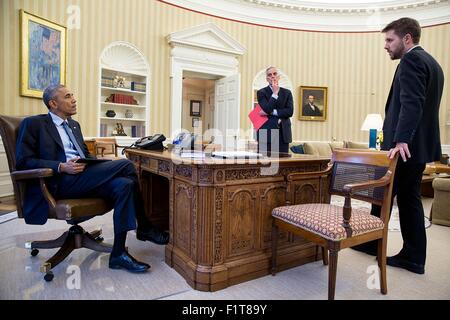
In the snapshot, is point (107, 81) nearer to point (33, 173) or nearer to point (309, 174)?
point (33, 173)

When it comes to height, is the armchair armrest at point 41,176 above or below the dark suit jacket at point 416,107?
below

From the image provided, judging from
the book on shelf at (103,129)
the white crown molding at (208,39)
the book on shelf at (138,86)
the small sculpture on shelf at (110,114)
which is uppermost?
the white crown molding at (208,39)

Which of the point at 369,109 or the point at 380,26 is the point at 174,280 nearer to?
the point at 369,109

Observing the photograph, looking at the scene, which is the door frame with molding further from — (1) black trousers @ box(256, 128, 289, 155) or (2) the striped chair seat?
(2) the striped chair seat

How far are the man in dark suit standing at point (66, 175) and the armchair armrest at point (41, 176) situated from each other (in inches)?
3.2

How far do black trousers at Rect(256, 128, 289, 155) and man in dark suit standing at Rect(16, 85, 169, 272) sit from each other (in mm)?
1494

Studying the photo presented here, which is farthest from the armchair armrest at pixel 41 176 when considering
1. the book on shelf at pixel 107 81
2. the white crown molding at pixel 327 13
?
the white crown molding at pixel 327 13

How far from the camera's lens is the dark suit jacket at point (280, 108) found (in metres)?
3.29

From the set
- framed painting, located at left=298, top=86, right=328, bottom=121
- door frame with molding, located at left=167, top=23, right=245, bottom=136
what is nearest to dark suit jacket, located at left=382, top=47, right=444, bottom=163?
door frame with molding, located at left=167, top=23, right=245, bottom=136

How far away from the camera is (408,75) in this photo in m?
2.16

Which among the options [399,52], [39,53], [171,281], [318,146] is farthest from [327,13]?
[171,281]

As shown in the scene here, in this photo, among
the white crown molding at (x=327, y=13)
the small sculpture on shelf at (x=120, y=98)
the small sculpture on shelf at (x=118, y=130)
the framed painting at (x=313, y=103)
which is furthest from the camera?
the framed painting at (x=313, y=103)

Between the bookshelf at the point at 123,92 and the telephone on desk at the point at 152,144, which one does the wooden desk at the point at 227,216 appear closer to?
the telephone on desk at the point at 152,144

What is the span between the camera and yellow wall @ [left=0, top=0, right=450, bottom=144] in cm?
476
